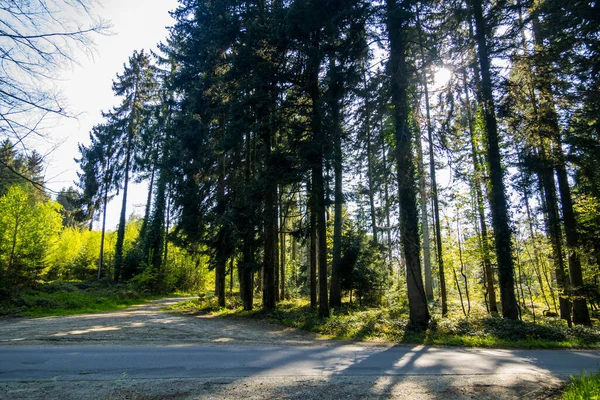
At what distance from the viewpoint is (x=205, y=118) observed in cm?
1805

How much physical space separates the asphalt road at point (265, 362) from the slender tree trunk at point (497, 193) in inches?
154

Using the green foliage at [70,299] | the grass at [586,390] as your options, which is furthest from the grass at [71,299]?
the grass at [586,390]

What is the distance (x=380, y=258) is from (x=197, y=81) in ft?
46.9

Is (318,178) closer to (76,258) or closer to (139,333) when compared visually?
(139,333)

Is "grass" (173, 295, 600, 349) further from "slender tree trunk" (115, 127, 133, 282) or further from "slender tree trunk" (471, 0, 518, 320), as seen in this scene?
"slender tree trunk" (115, 127, 133, 282)

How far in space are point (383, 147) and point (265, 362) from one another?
748 cm

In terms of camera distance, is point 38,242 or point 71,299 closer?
point 71,299

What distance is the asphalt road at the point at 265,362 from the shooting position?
5.57m

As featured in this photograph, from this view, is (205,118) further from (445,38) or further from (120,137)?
(120,137)

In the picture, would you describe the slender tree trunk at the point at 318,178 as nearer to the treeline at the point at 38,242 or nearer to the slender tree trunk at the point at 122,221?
the treeline at the point at 38,242

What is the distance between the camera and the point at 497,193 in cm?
1266

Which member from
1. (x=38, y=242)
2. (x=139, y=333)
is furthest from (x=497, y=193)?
(x=38, y=242)

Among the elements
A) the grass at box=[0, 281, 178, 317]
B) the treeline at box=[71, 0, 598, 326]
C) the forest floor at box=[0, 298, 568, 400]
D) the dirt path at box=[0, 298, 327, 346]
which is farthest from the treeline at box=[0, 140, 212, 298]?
the treeline at box=[71, 0, 598, 326]

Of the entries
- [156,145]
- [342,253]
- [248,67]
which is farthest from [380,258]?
[156,145]
